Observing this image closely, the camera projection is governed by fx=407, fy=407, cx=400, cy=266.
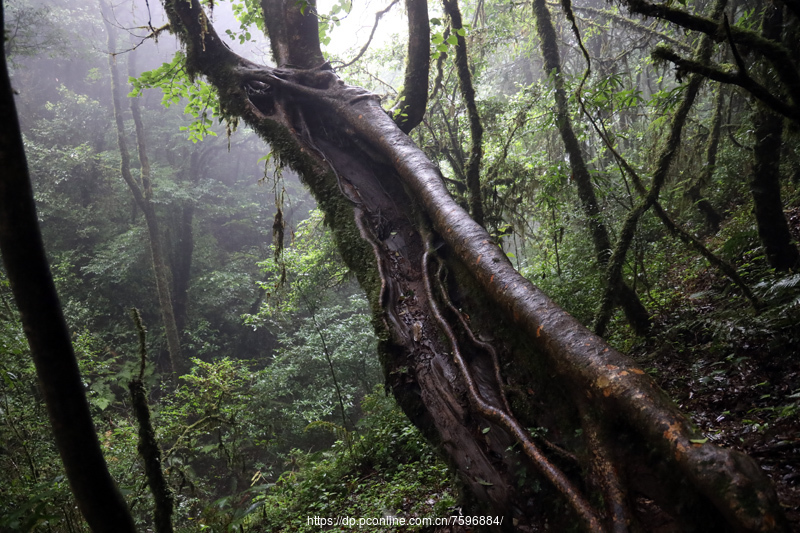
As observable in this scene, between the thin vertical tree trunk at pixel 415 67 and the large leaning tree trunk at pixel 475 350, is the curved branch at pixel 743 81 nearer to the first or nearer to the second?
the large leaning tree trunk at pixel 475 350

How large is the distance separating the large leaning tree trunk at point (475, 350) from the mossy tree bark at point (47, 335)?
6.45 ft

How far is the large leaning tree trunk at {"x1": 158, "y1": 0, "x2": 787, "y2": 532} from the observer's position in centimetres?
189

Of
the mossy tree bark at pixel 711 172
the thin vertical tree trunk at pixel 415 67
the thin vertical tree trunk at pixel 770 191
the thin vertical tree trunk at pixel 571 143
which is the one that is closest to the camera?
the thin vertical tree trunk at pixel 770 191

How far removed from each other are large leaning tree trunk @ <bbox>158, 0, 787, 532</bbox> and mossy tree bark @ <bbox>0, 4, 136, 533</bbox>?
1.97 metres

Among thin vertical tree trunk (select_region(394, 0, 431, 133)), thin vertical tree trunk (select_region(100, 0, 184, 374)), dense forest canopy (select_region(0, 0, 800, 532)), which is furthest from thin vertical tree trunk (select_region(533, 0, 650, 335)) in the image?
thin vertical tree trunk (select_region(100, 0, 184, 374))

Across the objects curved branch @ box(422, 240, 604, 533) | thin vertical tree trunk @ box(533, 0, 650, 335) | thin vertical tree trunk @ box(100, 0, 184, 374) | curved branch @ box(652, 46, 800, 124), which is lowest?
curved branch @ box(422, 240, 604, 533)

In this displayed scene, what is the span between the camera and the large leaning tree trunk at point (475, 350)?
1887 mm

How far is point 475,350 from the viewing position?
317 cm

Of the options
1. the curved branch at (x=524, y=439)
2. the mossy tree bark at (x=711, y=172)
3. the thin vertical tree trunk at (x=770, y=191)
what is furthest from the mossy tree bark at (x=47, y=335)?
the mossy tree bark at (x=711, y=172)

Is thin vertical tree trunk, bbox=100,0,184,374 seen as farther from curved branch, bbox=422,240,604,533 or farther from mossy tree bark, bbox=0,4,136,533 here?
mossy tree bark, bbox=0,4,136,533

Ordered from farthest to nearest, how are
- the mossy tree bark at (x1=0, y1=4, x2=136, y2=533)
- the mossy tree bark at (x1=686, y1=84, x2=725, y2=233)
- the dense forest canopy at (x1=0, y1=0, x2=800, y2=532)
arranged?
the mossy tree bark at (x1=686, y1=84, x2=725, y2=233) → the dense forest canopy at (x1=0, y1=0, x2=800, y2=532) → the mossy tree bark at (x1=0, y1=4, x2=136, y2=533)

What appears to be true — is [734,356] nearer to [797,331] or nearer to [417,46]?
[797,331]

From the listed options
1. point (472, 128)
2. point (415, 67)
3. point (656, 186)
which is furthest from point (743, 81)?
point (415, 67)

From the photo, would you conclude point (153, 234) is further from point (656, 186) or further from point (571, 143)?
point (656, 186)
